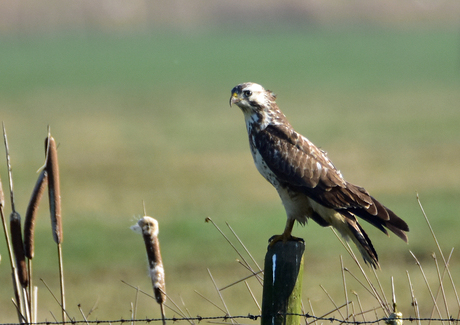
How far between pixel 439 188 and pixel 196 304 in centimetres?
846

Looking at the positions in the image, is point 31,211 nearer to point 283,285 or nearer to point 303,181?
point 283,285

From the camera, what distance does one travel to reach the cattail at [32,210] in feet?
12.5

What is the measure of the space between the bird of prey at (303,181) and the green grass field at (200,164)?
1184mm

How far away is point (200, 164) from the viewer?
19.2 m

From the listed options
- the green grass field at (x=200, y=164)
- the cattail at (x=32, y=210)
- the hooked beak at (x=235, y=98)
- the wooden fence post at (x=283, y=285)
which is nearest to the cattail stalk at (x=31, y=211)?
the cattail at (x=32, y=210)

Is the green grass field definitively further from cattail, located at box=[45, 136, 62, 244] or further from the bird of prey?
the bird of prey

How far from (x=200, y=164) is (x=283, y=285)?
15763 millimetres

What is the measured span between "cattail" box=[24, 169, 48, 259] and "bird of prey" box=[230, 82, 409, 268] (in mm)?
1512

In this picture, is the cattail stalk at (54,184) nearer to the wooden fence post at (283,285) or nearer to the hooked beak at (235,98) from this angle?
the wooden fence post at (283,285)

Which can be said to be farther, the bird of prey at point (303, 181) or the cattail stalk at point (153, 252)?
the bird of prey at point (303, 181)

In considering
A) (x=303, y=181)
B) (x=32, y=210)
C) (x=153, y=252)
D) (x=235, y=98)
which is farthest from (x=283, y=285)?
(x=235, y=98)

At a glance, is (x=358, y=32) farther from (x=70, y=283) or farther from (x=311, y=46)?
(x=70, y=283)

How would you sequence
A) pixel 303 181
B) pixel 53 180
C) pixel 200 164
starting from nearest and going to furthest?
pixel 53 180
pixel 303 181
pixel 200 164

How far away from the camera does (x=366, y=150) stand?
2064 centimetres
